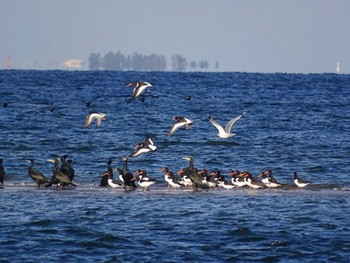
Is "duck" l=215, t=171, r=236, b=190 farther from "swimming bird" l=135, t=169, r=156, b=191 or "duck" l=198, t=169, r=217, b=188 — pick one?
"swimming bird" l=135, t=169, r=156, b=191

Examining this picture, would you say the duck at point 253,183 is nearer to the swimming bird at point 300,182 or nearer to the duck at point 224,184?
the duck at point 224,184

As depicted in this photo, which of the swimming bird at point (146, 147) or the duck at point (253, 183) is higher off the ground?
the swimming bird at point (146, 147)

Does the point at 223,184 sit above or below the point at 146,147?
below

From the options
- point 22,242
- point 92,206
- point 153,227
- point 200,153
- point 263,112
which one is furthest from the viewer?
point 263,112

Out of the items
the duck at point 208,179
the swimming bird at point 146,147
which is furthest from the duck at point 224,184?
the swimming bird at point 146,147

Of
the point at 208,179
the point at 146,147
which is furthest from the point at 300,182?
the point at 146,147

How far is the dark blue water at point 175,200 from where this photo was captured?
21.8m

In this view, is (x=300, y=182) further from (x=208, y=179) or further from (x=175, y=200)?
(x=175, y=200)

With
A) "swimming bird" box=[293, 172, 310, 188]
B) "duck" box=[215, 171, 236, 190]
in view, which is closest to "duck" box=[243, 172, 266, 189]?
"duck" box=[215, 171, 236, 190]

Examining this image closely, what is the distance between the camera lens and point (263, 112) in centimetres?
6925

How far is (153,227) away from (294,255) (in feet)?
12.8

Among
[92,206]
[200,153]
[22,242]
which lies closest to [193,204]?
[92,206]

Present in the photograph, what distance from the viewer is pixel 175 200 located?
28.0 meters

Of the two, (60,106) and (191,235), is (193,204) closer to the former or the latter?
(191,235)
